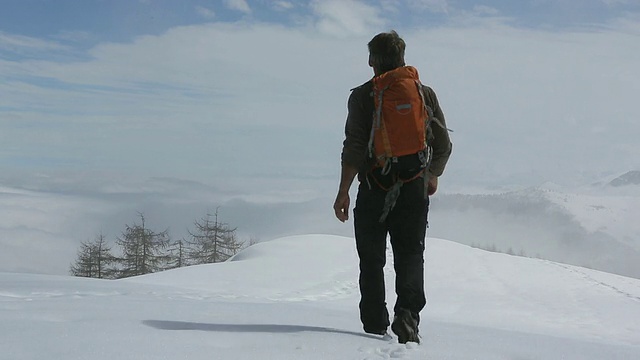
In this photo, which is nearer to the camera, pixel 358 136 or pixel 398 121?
pixel 398 121

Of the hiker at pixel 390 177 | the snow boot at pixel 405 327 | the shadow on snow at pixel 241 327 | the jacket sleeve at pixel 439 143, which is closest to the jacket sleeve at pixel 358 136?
the hiker at pixel 390 177

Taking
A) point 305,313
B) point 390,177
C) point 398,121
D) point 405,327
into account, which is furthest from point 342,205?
point 305,313

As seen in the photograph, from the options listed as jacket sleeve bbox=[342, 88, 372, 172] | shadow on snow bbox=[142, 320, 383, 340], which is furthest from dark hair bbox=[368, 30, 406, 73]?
shadow on snow bbox=[142, 320, 383, 340]

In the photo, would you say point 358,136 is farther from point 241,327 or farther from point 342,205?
point 241,327

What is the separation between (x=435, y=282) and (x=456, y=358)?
894 cm

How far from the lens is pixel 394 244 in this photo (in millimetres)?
4938

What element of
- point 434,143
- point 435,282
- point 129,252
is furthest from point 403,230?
point 129,252

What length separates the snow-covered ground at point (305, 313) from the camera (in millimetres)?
3998

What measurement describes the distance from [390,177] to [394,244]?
0.55m

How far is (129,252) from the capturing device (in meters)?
49.0

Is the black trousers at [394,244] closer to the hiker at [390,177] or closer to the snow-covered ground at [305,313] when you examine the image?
the hiker at [390,177]

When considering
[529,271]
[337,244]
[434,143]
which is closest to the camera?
[434,143]

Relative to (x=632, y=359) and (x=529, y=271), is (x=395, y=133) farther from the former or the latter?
(x=529, y=271)

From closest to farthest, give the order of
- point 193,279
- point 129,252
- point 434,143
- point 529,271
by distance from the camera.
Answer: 1. point 434,143
2. point 193,279
3. point 529,271
4. point 129,252
